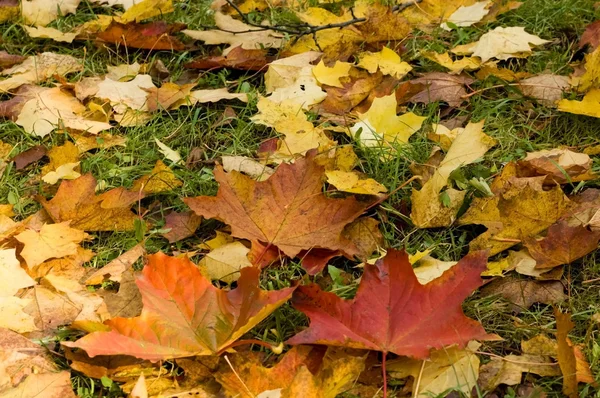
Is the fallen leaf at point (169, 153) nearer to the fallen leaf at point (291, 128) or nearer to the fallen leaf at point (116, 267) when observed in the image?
the fallen leaf at point (291, 128)

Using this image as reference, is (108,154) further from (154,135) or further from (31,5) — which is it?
(31,5)

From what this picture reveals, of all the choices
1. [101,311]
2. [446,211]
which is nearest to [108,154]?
[101,311]

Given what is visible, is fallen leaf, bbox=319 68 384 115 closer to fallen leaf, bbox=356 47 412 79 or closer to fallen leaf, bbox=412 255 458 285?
fallen leaf, bbox=356 47 412 79

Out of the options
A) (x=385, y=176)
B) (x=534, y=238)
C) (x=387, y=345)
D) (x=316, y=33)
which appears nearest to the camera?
(x=387, y=345)

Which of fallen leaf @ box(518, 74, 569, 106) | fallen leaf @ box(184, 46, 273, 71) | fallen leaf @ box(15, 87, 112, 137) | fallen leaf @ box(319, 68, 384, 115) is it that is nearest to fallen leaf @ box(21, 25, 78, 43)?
fallen leaf @ box(15, 87, 112, 137)

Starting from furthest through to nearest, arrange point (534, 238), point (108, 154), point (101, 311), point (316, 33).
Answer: point (316, 33), point (108, 154), point (534, 238), point (101, 311)
